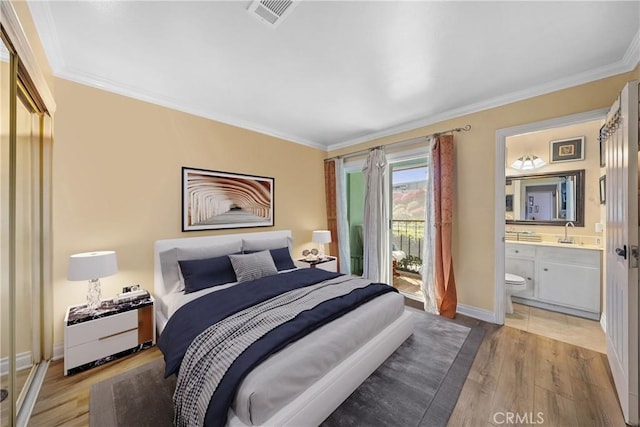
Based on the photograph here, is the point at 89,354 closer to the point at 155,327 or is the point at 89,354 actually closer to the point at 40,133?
the point at 155,327

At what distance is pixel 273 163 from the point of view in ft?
12.6

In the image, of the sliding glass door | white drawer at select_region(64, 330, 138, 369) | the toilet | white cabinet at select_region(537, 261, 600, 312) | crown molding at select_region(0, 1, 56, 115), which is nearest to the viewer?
crown molding at select_region(0, 1, 56, 115)

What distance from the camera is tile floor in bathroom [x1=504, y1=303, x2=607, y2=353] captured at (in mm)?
2451

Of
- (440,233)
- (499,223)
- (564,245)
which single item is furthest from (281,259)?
(564,245)

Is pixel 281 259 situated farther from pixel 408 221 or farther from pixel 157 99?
pixel 157 99

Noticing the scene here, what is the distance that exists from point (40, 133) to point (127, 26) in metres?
1.20

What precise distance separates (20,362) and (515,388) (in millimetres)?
3423

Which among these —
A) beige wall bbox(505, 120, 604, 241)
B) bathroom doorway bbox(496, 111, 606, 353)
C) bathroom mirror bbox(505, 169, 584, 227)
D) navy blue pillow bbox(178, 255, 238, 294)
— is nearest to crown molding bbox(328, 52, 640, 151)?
bathroom doorway bbox(496, 111, 606, 353)

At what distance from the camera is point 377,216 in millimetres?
3863

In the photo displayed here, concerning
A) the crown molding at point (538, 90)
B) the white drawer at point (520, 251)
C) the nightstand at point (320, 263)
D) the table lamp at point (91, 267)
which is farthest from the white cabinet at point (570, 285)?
the table lamp at point (91, 267)

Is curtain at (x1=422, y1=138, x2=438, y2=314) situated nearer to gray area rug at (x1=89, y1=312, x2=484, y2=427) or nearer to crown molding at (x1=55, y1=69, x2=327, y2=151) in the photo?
gray area rug at (x1=89, y1=312, x2=484, y2=427)

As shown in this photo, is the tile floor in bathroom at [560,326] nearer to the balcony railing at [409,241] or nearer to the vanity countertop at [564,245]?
the vanity countertop at [564,245]

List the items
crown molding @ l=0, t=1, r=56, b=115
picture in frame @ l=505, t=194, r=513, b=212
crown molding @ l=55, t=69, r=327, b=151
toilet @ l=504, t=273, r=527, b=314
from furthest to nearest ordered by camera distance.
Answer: picture in frame @ l=505, t=194, r=513, b=212, toilet @ l=504, t=273, r=527, b=314, crown molding @ l=55, t=69, r=327, b=151, crown molding @ l=0, t=1, r=56, b=115

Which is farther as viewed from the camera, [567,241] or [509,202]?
[509,202]
